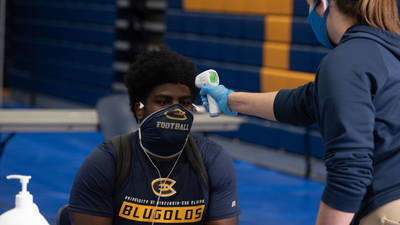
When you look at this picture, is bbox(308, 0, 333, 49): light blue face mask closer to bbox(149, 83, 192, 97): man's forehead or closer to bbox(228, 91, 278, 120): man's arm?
bbox(228, 91, 278, 120): man's arm

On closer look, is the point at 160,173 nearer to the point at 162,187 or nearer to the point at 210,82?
the point at 162,187

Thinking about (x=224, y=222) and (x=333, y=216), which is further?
(x=224, y=222)

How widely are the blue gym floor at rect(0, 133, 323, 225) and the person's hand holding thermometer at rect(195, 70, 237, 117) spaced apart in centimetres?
143

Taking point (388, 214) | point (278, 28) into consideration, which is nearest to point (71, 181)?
point (278, 28)

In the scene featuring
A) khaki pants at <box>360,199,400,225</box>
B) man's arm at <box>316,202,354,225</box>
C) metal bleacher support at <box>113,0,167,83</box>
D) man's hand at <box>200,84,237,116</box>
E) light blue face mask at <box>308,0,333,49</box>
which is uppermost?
light blue face mask at <box>308,0,333,49</box>

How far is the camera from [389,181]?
1.75 metres

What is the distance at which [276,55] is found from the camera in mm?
6902

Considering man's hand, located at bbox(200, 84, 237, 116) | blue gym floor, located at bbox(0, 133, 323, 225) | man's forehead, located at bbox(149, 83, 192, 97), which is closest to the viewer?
man's hand, located at bbox(200, 84, 237, 116)

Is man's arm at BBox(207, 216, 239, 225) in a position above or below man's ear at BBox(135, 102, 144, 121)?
below

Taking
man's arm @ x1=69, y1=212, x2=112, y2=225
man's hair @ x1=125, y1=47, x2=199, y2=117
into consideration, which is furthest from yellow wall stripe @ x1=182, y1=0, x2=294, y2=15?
man's arm @ x1=69, y1=212, x2=112, y2=225

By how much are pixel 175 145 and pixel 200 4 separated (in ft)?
18.8

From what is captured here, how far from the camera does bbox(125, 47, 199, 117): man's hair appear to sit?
239 centimetres

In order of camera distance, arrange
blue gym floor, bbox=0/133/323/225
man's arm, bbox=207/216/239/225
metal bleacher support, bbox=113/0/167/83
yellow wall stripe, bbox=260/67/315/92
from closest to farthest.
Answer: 1. man's arm, bbox=207/216/239/225
2. blue gym floor, bbox=0/133/323/225
3. yellow wall stripe, bbox=260/67/315/92
4. metal bleacher support, bbox=113/0/167/83

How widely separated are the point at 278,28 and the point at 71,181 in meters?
2.81
